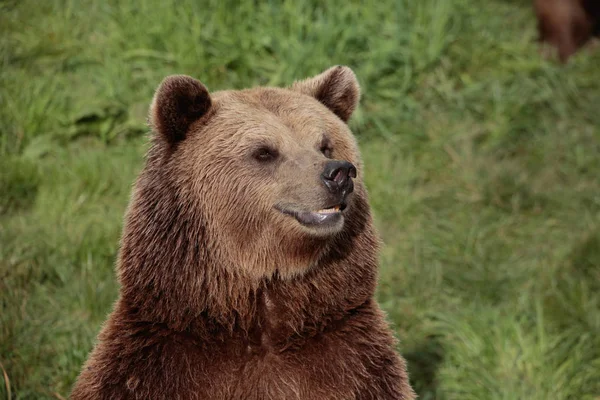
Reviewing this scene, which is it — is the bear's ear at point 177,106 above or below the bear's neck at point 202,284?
above

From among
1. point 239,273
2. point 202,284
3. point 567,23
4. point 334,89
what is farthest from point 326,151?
point 567,23

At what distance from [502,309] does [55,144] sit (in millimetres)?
3621

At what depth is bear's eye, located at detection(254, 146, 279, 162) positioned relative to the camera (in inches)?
173

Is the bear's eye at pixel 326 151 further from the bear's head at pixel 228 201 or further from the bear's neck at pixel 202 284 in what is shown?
the bear's neck at pixel 202 284

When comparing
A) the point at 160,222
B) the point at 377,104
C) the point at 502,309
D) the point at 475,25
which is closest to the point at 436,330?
the point at 502,309

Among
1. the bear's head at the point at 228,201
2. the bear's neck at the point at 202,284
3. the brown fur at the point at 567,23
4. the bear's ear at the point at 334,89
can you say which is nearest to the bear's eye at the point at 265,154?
the bear's head at the point at 228,201

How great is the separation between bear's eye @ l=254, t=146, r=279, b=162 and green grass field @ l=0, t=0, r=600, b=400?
6.51ft

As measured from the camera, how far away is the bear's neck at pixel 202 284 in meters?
4.27

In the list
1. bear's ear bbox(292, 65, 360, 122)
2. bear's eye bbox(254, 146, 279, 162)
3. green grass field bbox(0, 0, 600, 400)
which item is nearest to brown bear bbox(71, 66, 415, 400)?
bear's eye bbox(254, 146, 279, 162)

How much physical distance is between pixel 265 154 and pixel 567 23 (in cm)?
683

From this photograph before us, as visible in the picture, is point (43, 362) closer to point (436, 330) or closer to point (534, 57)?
point (436, 330)

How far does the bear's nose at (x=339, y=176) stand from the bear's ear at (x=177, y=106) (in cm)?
67

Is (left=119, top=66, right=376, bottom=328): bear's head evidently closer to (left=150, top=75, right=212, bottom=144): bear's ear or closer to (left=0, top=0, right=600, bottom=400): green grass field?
(left=150, top=75, right=212, bottom=144): bear's ear

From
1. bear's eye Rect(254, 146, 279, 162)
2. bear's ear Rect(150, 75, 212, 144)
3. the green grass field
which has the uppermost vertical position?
Result: bear's ear Rect(150, 75, 212, 144)
